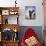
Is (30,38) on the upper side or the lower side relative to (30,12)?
lower

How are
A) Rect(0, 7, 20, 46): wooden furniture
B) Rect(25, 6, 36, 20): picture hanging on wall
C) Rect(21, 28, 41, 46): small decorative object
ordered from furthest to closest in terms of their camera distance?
1. Rect(25, 6, 36, 20): picture hanging on wall
2. Rect(0, 7, 20, 46): wooden furniture
3. Rect(21, 28, 41, 46): small decorative object

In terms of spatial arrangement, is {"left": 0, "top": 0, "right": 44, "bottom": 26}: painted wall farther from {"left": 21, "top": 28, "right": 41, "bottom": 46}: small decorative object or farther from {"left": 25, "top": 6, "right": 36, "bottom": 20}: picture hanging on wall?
{"left": 21, "top": 28, "right": 41, "bottom": 46}: small decorative object

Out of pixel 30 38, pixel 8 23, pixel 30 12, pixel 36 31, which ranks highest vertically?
pixel 30 12

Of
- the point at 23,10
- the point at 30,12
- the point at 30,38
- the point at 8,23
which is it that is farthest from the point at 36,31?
the point at 8,23

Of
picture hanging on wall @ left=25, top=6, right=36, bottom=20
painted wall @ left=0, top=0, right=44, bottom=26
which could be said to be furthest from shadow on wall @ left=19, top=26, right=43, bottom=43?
picture hanging on wall @ left=25, top=6, right=36, bottom=20

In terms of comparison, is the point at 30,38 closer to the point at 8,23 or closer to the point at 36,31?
the point at 36,31

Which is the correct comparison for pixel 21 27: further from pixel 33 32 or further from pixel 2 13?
pixel 2 13

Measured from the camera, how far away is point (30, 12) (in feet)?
15.5

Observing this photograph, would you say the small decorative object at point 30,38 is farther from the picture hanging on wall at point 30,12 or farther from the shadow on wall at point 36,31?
the picture hanging on wall at point 30,12

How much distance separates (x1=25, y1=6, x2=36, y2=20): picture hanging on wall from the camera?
471 cm

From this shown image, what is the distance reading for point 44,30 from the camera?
4629 mm

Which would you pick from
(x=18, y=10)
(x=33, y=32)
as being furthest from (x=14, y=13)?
(x=33, y=32)

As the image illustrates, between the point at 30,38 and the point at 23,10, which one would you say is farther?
the point at 23,10

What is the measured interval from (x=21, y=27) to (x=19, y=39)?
36 cm
